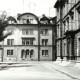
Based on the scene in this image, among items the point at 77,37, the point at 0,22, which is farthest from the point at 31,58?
the point at 77,37

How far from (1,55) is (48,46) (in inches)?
479

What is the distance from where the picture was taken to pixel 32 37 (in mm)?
54594

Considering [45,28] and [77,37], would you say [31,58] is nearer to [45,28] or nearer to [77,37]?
[45,28]

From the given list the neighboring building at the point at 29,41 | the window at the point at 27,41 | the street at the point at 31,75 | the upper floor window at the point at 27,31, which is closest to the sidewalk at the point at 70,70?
the street at the point at 31,75

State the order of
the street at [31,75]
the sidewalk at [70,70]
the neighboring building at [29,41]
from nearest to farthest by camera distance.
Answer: the street at [31,75], the sidewalk at [70,70], the neighboring building at [29,41]

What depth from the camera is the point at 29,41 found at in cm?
5466

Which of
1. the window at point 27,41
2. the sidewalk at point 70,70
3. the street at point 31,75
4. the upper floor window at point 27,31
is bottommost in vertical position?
the street at point 31,75

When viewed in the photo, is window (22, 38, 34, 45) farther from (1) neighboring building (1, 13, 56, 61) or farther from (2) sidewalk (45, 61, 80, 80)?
(2) sidewalk (45, 61, 80, 80)

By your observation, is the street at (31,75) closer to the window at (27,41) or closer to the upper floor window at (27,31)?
the window at (27,41)

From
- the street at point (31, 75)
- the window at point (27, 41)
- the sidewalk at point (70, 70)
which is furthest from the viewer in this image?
the window at point (27, 41)

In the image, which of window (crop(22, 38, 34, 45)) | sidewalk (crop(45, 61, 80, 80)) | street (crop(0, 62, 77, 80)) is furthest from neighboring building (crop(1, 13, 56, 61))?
street (crop(0, 62, 77, 80))

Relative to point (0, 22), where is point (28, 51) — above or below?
below

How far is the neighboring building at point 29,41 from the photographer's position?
54312 millimetres

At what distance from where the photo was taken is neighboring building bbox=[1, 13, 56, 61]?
178ft
